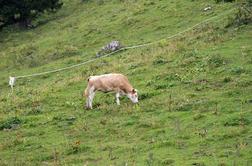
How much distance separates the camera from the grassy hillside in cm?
1788

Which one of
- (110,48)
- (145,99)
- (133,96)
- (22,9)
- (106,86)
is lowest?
(145,99)

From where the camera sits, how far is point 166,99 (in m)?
23.3

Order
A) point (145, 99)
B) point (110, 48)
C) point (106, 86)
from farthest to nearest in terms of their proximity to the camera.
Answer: point (110, 48) < point (145, 99) < point (106, 86)

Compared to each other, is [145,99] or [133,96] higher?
[133,96]

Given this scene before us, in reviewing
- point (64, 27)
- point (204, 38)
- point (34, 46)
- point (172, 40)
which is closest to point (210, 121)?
point (204, 38)

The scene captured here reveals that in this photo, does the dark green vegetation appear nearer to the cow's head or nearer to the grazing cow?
the grazing cow

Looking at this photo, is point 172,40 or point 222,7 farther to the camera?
point 222,7

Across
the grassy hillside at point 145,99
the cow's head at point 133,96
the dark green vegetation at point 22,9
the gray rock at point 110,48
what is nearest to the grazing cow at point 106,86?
the cow's head at point 133,96

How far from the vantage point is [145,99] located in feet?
79.8

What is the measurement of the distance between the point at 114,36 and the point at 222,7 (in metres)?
7.66

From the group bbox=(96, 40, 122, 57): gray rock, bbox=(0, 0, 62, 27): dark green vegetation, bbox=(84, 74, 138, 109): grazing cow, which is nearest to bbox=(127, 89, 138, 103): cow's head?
bbox=(84, 74, 138, 109): grazing cow

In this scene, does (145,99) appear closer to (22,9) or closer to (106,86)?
(106,86)

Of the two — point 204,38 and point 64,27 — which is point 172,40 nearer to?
point 204,38

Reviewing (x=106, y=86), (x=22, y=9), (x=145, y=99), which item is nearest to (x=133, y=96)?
(x=145, y=99)
